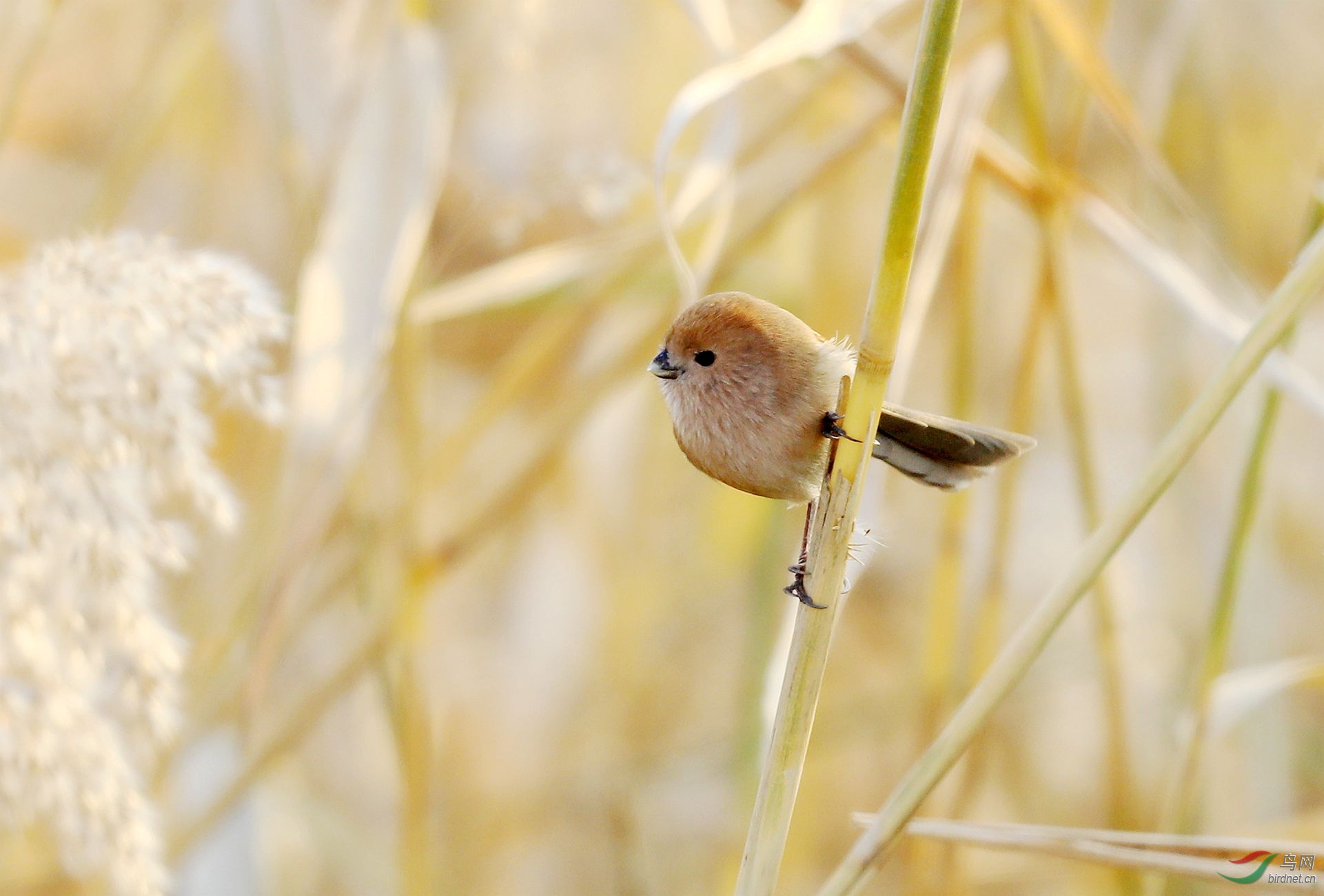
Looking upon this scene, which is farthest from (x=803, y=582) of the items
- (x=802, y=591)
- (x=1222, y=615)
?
(x=1222, y=615)

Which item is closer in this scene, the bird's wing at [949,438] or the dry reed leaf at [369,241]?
the bird's wing at [949,438]

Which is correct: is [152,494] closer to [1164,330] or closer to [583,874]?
[583,874]

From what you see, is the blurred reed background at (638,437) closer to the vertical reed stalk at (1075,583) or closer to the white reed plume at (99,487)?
the white reed plume at (99,487)

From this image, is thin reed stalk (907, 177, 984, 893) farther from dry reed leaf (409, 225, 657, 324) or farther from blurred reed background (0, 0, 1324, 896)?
dry reed leaf (409, 225, 657, 324)

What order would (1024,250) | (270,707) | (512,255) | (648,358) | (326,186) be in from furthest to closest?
(1024,250) < (512,255) < (270,707) < (326,186) < (648,358)

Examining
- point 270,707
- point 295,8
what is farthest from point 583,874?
point 295,8

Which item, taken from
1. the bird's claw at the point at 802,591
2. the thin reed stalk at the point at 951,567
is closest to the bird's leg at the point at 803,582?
the bird's claw at the point at 802,591

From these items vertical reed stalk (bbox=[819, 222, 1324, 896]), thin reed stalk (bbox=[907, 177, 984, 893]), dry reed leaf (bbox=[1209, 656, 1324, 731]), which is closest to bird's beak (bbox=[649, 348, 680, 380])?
vertical reed stalk (bbox=[819, 222, 1324, 896])
